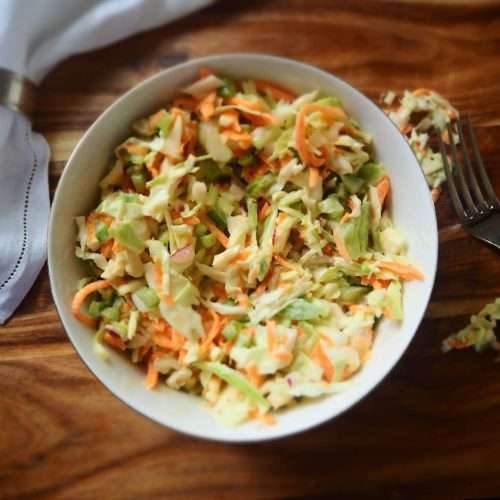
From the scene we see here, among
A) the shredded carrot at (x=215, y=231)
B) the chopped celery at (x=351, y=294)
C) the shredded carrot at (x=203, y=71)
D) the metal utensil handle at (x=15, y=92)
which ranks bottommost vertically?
the chopped celery at (x=351, y=294)

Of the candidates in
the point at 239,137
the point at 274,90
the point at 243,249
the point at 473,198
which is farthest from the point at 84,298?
the point at 473,198

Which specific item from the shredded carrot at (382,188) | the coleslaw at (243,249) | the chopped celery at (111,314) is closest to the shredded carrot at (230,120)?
the coleslaw at (243,249)

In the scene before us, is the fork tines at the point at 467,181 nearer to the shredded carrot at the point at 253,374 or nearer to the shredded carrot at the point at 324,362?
the shredded carrot at the point at 324,362

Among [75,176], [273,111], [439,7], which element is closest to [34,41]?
[75,176]

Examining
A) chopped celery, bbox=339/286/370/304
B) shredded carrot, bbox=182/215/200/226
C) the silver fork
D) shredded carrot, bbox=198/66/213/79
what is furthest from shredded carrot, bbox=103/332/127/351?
the silver fork

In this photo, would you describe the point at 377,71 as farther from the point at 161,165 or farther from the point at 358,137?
the point at 161,165

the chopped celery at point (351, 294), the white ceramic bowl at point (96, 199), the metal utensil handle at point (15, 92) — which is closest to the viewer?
the white ceramic bowl at point (96, 199)

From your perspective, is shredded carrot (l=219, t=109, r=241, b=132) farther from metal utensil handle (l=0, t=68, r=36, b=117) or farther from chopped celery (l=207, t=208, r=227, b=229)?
metal utensil handle (l=0, t=68, r=36, b=117)

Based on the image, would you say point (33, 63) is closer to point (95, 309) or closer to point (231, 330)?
point (95, 309)
